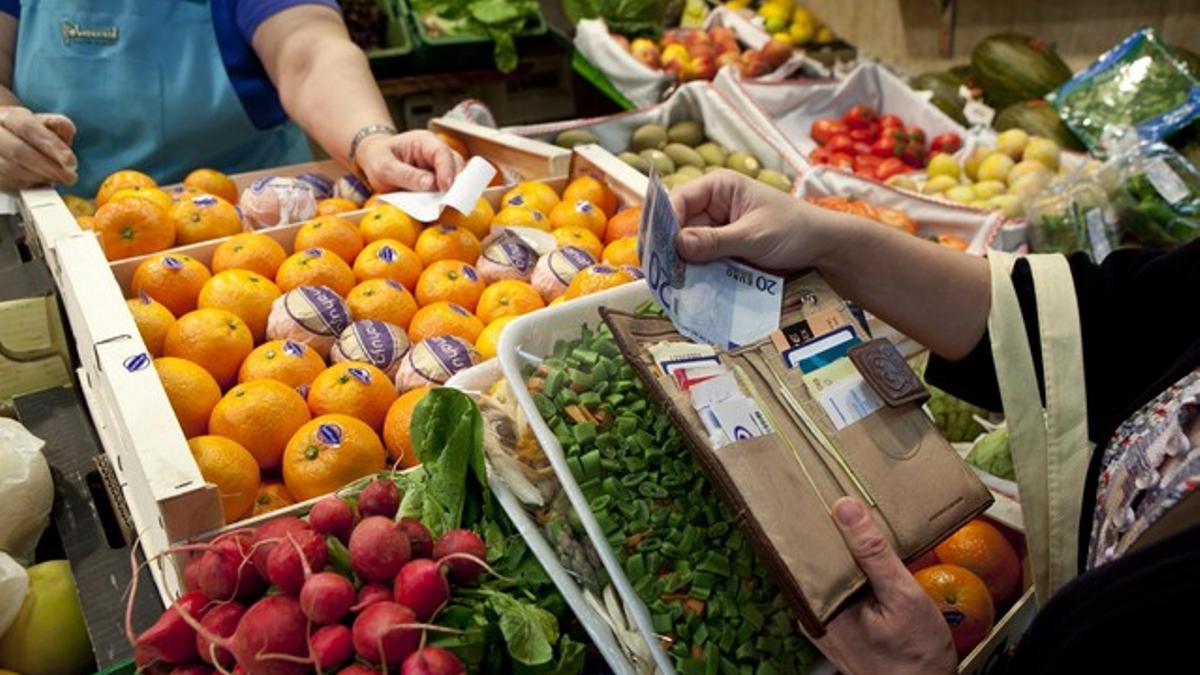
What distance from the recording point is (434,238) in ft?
5.99

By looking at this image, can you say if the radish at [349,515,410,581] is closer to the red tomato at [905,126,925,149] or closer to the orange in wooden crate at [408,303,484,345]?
the orange in wooden crate at [408,303,484,345]

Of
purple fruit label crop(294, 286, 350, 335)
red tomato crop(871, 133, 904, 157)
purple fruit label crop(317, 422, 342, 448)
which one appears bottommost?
red tomato crop(871, 133, 904, 157)

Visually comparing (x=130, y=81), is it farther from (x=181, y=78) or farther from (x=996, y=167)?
Answer: (x=996, y=167)

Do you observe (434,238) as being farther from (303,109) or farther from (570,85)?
(570,85)

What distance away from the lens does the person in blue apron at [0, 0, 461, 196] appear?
88.1 inches

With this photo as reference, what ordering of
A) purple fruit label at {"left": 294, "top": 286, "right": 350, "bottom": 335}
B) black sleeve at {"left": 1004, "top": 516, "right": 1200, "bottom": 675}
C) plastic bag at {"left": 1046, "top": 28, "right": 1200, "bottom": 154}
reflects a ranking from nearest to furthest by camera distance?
1. black sleeve at {"left": 1004, "top": 516, "right": 1200, "bottom": 675}
2. purple fruit label at {"left": 294, "top": 286, "right": 350, "bottom": 335}
3. plastic bag at {"left": 1046, "top": 28, "right": 1200, "bottom": 154}

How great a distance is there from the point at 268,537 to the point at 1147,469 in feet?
3.10

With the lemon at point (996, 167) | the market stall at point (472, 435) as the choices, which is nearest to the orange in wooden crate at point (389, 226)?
the market stall at point (472, 435)

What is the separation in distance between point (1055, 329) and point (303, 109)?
1855 mm

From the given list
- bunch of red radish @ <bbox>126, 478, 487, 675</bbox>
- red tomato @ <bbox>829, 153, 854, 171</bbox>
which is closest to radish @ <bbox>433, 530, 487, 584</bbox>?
bunch of red radish @ <bbox>126, 478, 487, 675</bbox>

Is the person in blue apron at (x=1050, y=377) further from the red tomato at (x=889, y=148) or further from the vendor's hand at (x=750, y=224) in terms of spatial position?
the red tomato at (x=889, y=148)

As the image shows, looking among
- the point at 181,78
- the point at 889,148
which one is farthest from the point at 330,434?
the point at 889,148

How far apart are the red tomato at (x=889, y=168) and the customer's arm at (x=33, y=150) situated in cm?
243

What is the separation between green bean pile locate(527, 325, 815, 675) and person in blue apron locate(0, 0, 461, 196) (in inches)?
47.7
